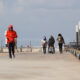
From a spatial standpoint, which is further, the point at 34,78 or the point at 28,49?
the point at 28,49

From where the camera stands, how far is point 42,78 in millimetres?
10836

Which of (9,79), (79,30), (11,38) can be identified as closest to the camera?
(9,79)

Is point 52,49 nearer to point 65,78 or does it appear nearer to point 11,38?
point 11,38

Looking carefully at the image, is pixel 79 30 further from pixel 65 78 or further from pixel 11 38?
pixel 65 78

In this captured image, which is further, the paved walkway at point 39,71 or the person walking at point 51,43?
the person walking at point 51,43

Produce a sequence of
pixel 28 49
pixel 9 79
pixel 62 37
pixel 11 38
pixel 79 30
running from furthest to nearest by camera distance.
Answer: pixel 28 49
pixel 79 30
pixel 62 37
pixel 11 38
pixel 9 79

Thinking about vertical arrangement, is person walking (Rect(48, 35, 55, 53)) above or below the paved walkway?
above

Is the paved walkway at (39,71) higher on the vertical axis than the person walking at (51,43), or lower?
lower

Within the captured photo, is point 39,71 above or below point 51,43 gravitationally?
below

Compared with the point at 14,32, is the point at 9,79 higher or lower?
lower

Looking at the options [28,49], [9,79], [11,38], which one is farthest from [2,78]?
[28,49]

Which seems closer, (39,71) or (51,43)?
(39,71)

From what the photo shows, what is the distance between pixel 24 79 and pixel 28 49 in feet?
154

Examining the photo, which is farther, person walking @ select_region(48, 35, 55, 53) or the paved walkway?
person walking @ select_region(48, 35, 55, 53)
